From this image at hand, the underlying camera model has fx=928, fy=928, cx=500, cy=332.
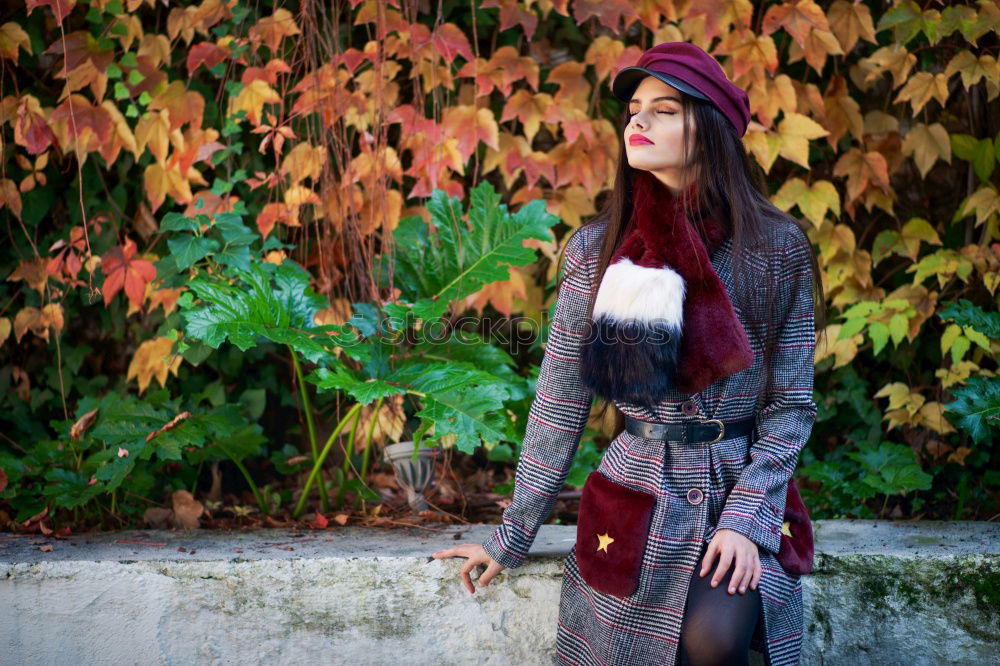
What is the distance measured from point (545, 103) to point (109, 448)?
1.60m

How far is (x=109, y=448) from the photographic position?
99.3 inches

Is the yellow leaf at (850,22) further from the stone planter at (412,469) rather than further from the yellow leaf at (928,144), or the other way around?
the stone planter at (412,469)

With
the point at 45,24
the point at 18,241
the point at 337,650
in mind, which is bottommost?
the point at 337,650

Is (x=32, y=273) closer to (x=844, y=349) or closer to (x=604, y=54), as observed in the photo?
(x=604, y=54)

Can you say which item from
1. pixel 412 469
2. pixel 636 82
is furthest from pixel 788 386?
pixel 412 469

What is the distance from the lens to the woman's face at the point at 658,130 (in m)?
1.72

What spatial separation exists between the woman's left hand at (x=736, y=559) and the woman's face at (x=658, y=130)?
0.67m

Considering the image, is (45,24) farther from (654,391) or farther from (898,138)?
(898,138)

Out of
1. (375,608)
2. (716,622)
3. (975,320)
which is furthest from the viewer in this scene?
(975,320)

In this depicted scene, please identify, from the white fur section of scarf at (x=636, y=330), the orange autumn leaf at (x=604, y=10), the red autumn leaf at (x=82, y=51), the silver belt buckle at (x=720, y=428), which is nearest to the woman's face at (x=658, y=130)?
the white fur section of scarf at (x=636, y=330)

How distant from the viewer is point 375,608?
205 centimetres

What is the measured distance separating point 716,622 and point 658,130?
2.89 feet

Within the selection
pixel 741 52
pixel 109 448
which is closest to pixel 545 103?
pixel 741 52

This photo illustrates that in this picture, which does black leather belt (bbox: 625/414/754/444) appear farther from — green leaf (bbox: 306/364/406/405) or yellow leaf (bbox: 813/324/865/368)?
yellow leaf (bbox: 813/324/865/368)
